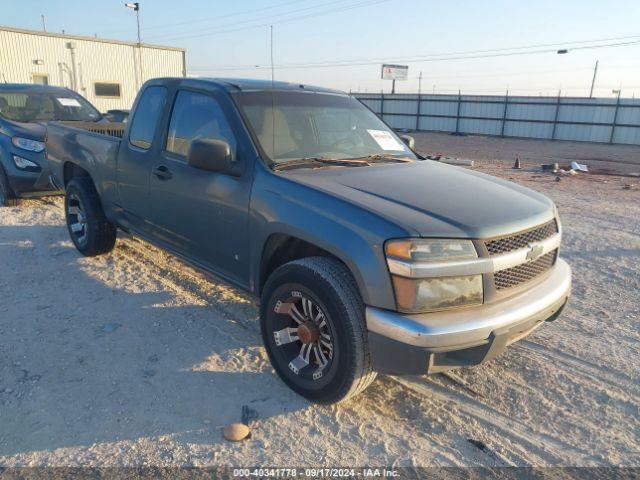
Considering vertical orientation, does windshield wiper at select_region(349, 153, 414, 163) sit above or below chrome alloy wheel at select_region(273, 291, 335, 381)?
above

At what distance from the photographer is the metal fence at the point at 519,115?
26438 mm

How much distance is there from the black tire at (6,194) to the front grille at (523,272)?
7.48 m

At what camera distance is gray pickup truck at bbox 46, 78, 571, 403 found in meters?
2.47

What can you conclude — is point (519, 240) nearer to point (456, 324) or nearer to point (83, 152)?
point (456, 324)

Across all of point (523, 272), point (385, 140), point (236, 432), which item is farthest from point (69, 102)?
point (523, 272)

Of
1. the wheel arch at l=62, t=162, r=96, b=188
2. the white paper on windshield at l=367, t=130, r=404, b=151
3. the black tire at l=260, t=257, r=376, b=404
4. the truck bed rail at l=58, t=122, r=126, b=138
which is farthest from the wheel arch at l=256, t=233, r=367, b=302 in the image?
the truck bed rail at l=58, t=122, r=126, b=138

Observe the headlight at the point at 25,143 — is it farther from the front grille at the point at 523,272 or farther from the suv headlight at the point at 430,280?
the front grille at the point at 523,272

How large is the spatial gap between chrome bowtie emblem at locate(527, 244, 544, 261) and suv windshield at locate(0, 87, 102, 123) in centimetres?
796

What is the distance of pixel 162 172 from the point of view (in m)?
3.96

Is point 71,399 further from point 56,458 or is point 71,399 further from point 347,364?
point 347,364

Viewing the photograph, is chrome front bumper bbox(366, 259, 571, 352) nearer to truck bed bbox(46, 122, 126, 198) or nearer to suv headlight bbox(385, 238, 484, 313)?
suv headlight bbox(385, 238, 484, 313)

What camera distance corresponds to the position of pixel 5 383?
3041 mm

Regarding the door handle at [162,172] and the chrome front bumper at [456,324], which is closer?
the chrome front bumper at [456,324]

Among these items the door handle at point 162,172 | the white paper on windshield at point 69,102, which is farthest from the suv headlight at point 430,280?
the white paper on windshield at point 69,102
